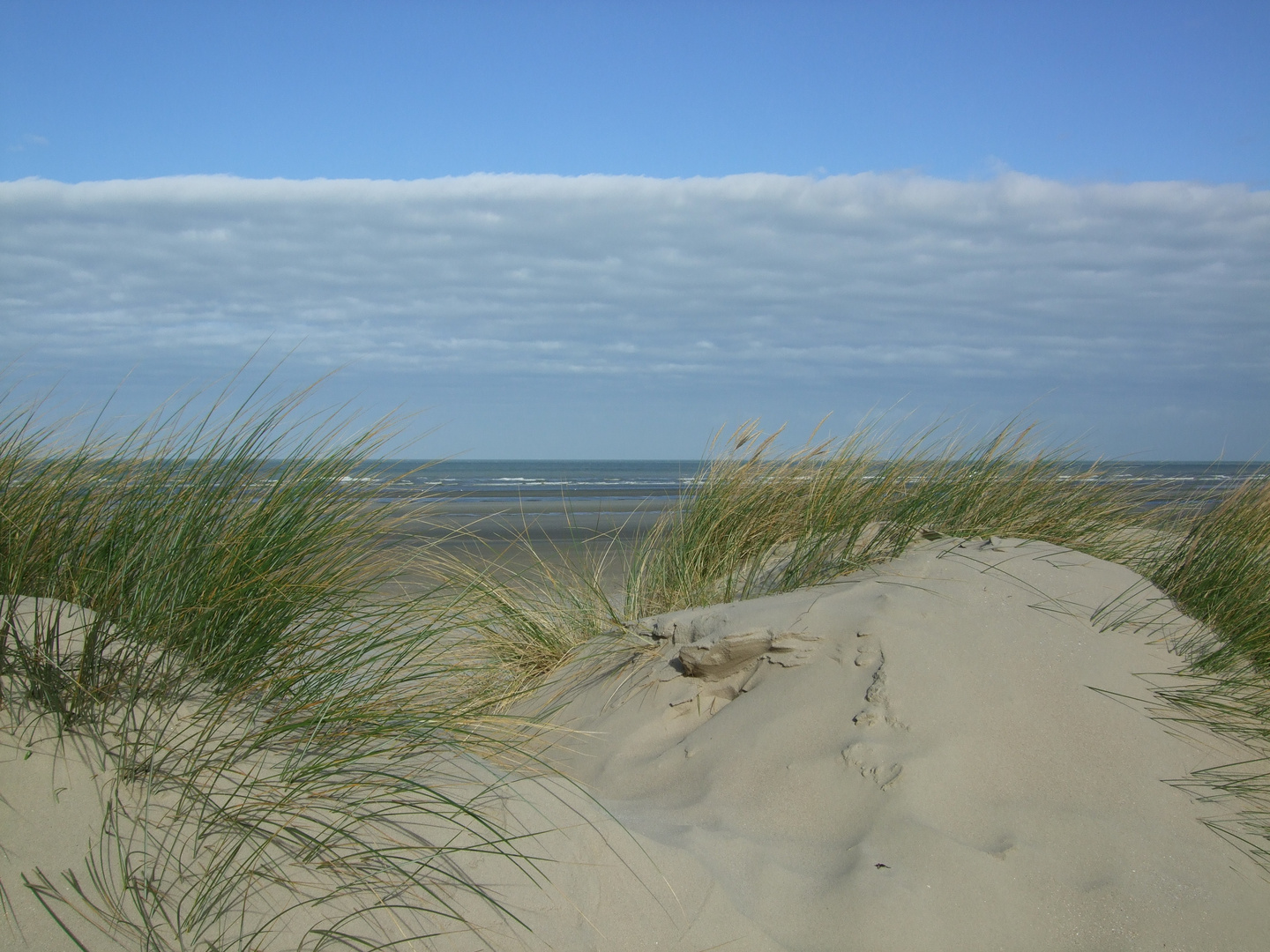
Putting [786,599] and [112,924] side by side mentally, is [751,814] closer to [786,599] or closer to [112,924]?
[786,599]

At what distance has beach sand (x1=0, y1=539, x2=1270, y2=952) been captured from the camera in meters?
2.35

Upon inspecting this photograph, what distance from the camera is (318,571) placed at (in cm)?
312

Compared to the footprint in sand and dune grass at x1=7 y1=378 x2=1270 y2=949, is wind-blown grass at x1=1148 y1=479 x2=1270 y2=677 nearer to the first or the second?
dune grass at x1=7 y1=378 x2=1270 y2=949

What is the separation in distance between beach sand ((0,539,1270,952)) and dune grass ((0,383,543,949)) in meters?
0.09

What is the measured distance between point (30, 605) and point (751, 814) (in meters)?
2.40

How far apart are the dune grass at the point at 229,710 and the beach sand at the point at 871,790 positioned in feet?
0.31

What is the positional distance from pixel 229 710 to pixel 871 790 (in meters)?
2.09

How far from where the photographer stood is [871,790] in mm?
2900

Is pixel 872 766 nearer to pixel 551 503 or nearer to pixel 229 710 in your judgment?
pixel 229 710

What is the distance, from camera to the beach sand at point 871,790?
7.70ft

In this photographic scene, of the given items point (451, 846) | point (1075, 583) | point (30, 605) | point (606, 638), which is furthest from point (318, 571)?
point (1075, 583)

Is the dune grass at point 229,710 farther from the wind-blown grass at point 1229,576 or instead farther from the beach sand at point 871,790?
the wind-blown grass at point 1229,576

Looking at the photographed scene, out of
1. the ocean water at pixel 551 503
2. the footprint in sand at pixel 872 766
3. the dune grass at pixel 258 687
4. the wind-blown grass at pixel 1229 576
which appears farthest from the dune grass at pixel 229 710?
the wind-blown grass at pixel 1229 576

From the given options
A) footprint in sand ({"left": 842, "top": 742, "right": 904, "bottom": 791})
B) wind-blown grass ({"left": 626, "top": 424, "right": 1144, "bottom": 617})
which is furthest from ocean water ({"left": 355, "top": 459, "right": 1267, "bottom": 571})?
footprint in sand ({"left": 842, "top": 742, "right": 904, "bottom": 791})
